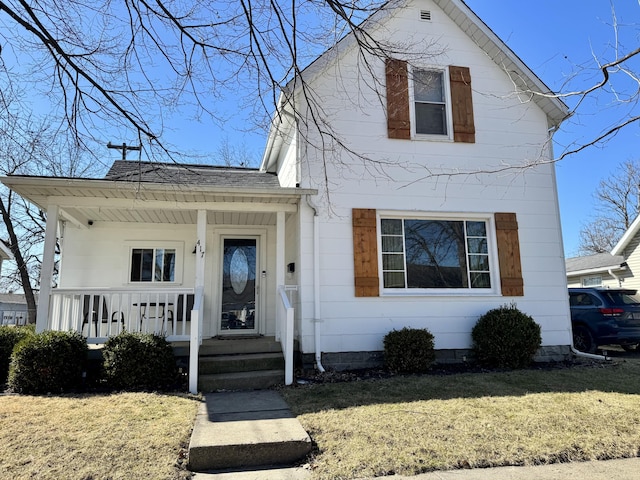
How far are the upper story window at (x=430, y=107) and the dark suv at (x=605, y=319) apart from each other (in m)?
5.43

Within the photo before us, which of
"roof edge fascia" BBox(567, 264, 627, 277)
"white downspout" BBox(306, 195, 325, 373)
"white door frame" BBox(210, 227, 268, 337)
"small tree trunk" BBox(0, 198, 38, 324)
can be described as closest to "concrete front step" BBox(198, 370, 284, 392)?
"white downspout" BBox(306, 195, 325, 373)

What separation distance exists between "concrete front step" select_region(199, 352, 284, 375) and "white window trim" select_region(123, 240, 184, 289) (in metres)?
2.50

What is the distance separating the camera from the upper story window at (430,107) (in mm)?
7797

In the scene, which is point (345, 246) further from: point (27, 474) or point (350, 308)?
point (27, 474)

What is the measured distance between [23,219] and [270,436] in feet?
54.1

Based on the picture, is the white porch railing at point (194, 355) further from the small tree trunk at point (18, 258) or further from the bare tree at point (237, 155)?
the bare tree at point (237, 155)

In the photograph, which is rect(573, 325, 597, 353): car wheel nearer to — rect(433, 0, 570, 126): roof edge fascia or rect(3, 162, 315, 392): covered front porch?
rect(433, 0, 570, 126): roof edge fascia

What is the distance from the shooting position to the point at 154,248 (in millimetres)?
8367

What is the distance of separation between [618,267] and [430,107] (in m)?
12.8

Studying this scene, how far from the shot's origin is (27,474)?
10.0 ft

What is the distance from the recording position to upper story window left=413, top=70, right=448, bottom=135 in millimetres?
7797

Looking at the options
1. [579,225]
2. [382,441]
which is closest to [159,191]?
[382,441]

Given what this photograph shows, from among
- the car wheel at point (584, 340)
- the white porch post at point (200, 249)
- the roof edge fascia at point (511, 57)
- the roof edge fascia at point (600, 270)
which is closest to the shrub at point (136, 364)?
the white porch post at point (200, 249)

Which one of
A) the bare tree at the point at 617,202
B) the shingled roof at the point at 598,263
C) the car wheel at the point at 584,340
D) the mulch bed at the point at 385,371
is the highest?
the bare tree at the point at 617,202
